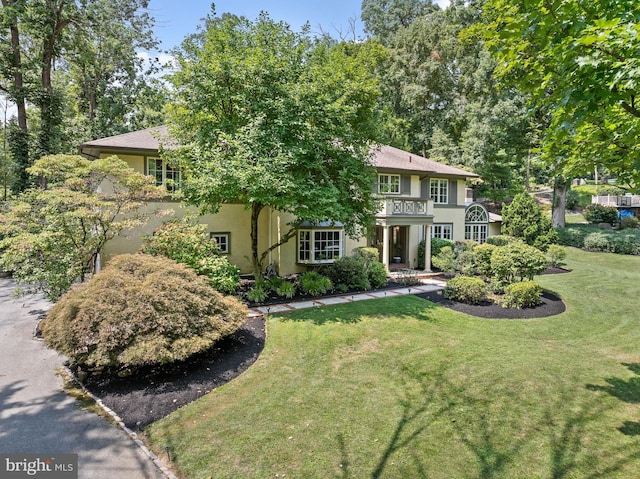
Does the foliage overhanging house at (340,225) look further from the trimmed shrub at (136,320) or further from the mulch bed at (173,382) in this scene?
the mulch bed at (173,382)

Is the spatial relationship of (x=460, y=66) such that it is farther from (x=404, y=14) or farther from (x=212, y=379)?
(x=212, y=379)

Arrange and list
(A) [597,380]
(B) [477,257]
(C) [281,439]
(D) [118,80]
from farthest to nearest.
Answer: (D) [118,80], (B) [477,257], (A) [597,380], (C) [281,439]

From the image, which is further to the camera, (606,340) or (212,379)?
(606,340)

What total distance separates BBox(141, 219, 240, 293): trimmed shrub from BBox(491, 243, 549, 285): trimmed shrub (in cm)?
982

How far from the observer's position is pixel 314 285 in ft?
43.1

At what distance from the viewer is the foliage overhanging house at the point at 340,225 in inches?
549

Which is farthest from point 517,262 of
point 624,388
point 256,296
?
point 256,296

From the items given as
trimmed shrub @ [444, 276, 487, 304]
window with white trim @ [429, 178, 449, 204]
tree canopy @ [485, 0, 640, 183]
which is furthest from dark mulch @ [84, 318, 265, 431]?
window with white trim @ [429, 178, 449, 204]

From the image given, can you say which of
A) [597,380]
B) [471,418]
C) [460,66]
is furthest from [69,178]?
[460,66]

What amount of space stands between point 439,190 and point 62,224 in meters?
19.4

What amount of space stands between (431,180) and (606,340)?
13832mm

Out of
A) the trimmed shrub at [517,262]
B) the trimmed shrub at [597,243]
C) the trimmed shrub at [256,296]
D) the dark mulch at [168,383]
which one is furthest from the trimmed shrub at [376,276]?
the trimmed shrub at [597,243]

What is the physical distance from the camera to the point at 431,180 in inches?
838

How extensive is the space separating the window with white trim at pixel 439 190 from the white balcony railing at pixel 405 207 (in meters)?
2.52
